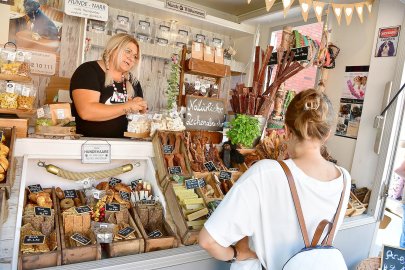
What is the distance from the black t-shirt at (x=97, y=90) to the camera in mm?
2137

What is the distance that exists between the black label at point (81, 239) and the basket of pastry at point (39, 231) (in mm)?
71

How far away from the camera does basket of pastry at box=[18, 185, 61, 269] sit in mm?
1294

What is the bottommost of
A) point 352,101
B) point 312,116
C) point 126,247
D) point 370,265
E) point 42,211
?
point 370,265

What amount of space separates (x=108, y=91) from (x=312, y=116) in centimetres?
152

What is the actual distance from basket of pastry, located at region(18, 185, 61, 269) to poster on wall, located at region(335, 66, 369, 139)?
2636mm

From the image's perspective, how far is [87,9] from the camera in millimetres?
4344

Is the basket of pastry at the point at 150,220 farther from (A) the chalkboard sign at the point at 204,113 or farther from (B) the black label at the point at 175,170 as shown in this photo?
(A) the chalkboard sign at the point at 204,113

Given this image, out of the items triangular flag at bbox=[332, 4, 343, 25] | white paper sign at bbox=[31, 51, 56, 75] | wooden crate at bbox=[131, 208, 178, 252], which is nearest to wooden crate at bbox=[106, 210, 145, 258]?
wooden crate at bbox=[131, 208, 178, 252]

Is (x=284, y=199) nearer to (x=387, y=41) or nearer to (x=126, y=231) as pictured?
(x=126, y=231)

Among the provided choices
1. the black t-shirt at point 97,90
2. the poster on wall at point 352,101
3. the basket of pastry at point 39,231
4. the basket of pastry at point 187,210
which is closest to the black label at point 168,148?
the basket of pastry at point 187,210

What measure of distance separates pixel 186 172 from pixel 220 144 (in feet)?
1.99

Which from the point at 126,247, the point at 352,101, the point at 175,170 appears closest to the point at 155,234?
the point at 126,247

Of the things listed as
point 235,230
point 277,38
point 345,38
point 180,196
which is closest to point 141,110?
point 180,196

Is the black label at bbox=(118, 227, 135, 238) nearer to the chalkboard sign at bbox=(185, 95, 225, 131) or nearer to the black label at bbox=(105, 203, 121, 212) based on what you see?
the black label at bbox=(105, 203, 121, 212)
